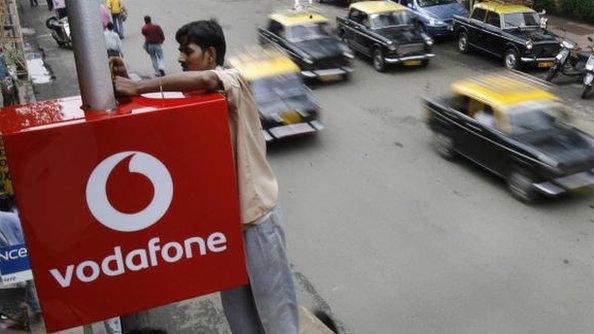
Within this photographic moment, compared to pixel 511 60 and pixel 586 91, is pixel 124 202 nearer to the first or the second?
pixel 586 91

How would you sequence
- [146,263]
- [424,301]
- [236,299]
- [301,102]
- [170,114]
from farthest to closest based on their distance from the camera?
1. [301,102]
2. [424,301]
3. [236,299]
4. [146,263]
5. [170,114]

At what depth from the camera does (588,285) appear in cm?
757

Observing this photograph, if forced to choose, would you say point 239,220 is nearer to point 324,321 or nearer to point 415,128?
point 324,321

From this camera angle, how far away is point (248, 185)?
2.57 m

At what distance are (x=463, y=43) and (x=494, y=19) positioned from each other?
154 centimetres

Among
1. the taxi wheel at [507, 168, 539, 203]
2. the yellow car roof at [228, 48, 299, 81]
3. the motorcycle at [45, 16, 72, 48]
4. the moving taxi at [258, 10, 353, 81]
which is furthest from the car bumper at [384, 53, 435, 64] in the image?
the motorcycle at [45, 16, 72, 48]

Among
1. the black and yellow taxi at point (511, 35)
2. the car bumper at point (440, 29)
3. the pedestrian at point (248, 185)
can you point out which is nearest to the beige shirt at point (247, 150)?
the pedestrian at point (248, 185)

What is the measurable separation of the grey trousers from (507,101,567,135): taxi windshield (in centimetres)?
796

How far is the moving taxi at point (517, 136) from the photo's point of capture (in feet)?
30.7

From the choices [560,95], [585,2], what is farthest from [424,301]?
[585,2]

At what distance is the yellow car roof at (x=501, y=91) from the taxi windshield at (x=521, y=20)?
6.37 m

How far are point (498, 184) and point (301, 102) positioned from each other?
4.21 m

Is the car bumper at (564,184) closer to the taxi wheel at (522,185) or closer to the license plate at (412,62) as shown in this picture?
the taxi wheel at (522,185)

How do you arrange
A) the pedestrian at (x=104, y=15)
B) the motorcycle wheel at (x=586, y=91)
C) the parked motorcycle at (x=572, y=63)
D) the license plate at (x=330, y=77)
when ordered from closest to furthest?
the pedestrian at (x=104, y=15) < the motorcycle wheel at (x=586, y=91) < the parked motorcycle at (x=572, y=63) < the license plate at (x=330, y=77)
